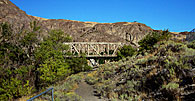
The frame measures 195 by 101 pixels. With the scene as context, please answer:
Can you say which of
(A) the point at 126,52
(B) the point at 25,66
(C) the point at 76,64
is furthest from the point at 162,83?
(A) the point at 126,52

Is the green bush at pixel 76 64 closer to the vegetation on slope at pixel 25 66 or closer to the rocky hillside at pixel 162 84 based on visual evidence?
the vegetation on slope at pixel 25 66

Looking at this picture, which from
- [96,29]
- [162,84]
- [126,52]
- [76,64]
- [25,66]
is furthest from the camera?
[96,29]

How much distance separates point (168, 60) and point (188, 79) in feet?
6.97

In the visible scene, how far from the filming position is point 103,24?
98.1 metres

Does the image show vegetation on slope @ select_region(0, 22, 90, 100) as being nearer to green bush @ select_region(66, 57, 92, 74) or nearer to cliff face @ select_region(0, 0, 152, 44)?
green bush @ select_region(66, 57, 92, 74)

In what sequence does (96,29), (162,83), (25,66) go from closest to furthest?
(162,83), (25,66), (96,29)

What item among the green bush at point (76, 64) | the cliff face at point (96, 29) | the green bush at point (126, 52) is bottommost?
the green bush at point (76, 64)

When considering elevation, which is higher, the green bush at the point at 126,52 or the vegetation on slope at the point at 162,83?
the green bush at the point at 126,52

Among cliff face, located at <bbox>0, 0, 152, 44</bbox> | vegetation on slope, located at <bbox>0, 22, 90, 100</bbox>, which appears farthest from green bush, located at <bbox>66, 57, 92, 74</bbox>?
cliff face, located at <bbox>0, 0, 152, 44</bbox>

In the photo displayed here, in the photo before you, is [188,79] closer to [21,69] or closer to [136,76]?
[136,76]

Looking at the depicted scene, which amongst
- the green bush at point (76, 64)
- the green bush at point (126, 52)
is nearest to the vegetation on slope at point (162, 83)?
the green bush at point (76, 64)

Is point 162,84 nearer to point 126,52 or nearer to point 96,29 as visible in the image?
point 126,52

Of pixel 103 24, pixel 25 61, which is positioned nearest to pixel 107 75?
pixel 25 61

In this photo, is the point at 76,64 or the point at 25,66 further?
the point at 76,64
